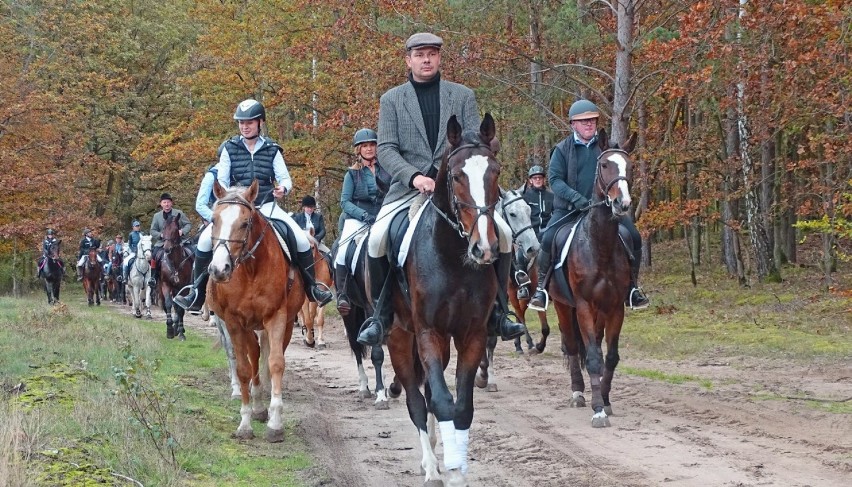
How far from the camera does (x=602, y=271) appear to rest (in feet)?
34.9

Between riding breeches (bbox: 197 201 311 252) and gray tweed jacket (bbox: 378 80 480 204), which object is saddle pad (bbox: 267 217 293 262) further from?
gray tweed jacket (bbox: 378 80 480 204)

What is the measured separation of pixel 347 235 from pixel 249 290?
1649mm

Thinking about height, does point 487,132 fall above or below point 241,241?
above

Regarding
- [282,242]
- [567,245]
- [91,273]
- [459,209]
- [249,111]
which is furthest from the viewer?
[91,273]

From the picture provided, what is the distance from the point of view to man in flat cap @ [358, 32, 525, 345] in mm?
7633

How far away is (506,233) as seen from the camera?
700cm

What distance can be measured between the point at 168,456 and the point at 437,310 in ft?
7.60

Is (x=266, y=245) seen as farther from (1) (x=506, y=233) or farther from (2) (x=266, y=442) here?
(1) (x=506, y=233)

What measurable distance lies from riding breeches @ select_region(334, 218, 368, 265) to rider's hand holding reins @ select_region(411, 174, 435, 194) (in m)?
2.50

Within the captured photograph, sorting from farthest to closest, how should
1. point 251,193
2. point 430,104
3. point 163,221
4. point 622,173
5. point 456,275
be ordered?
point 163,221, point 622,173, point 251,193, point 430,104, point 456,275

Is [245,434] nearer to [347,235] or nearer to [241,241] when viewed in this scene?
[241,241]

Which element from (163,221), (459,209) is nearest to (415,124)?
(459,209)

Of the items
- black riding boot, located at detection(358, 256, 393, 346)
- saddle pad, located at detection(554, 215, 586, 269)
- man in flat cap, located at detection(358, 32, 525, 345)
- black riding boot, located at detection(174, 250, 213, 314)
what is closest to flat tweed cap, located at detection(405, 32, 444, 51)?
man in flat cap, located at detection(358, 32, 525, 345)

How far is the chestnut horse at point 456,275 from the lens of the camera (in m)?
6.46
